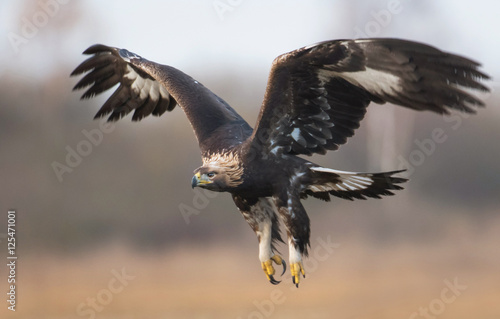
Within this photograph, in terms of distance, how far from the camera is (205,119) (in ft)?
29.7

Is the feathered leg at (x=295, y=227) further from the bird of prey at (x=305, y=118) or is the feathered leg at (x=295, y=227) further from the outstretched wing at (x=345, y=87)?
the outstretched wing at (x=345, y=87)

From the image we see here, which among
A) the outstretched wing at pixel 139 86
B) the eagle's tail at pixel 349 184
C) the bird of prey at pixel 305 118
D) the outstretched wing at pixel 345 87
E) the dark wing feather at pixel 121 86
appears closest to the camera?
the outstretched wing at pixel 345 87

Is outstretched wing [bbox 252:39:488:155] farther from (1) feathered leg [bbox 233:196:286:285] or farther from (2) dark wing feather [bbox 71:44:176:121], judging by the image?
(2) dark wing feather [bbox 71:44:176:121]

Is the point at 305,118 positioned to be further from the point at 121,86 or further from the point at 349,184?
the point at 121,86

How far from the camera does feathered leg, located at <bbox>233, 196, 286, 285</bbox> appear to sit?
8531mm

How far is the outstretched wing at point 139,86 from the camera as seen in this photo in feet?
30.8

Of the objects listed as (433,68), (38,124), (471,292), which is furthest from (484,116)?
(433,68)

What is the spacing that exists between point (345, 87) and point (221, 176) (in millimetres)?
1404

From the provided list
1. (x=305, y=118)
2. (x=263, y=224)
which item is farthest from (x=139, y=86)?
(x=305, y=118)

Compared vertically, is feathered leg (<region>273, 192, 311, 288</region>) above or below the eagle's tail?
below

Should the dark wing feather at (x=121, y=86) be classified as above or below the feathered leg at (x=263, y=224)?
above

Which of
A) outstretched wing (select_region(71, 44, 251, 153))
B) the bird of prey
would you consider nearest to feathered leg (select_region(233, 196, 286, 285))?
the bird of prey

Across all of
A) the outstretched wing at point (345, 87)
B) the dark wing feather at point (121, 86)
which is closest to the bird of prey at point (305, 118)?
the outstretched wing at point (345, 87)

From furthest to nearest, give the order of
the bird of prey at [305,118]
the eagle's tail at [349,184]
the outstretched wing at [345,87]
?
the eagle's tail at [349,184] < the bird of prey at [305,118] < the outstretched wing at [345,87]
